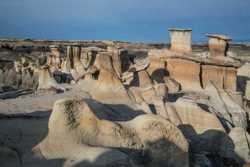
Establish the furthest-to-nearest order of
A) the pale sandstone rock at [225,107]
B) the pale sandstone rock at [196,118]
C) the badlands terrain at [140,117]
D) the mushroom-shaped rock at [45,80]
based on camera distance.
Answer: the mushroom-shaped rock at [45,80] < the pale sandstone rock at [225,107] < the pale sandstone rock at [196,118] < the badlands terrain at [140,117]

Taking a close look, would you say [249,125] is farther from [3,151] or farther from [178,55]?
[3,151]

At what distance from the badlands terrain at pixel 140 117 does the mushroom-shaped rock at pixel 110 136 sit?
16 mm

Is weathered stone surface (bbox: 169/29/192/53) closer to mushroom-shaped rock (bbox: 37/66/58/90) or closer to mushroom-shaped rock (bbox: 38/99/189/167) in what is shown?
mushroom-shaped rock (bbox: 37/66/58/90)

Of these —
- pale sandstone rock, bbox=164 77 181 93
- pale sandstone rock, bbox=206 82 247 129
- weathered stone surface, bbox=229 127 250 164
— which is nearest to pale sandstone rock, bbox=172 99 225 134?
weathered stone surface, bbox=229 127 250 164

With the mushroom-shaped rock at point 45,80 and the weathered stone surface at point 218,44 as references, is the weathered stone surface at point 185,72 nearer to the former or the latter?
the weathered stone surface at point 218,44

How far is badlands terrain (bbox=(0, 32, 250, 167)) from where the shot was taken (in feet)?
29.0

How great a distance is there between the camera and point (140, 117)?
991 centimetres

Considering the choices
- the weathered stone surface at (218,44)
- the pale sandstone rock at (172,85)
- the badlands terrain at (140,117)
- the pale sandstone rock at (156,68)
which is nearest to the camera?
the badlands terrain at (140,117)

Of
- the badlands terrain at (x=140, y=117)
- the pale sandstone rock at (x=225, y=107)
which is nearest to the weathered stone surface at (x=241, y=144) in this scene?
the badlands terrain at (x=140, y=117)

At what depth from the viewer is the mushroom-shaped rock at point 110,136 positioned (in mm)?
8922

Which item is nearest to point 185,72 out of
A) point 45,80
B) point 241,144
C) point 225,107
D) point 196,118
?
point 225,107

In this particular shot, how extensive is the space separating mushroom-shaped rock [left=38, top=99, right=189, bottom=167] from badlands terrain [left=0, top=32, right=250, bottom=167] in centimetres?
2

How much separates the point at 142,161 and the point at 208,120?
495 centimetres

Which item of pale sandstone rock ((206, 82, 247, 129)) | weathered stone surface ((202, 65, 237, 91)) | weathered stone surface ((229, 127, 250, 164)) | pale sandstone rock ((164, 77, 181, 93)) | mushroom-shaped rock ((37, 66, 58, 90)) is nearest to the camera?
weathered stone surface ((229, 127, 250, 164))
